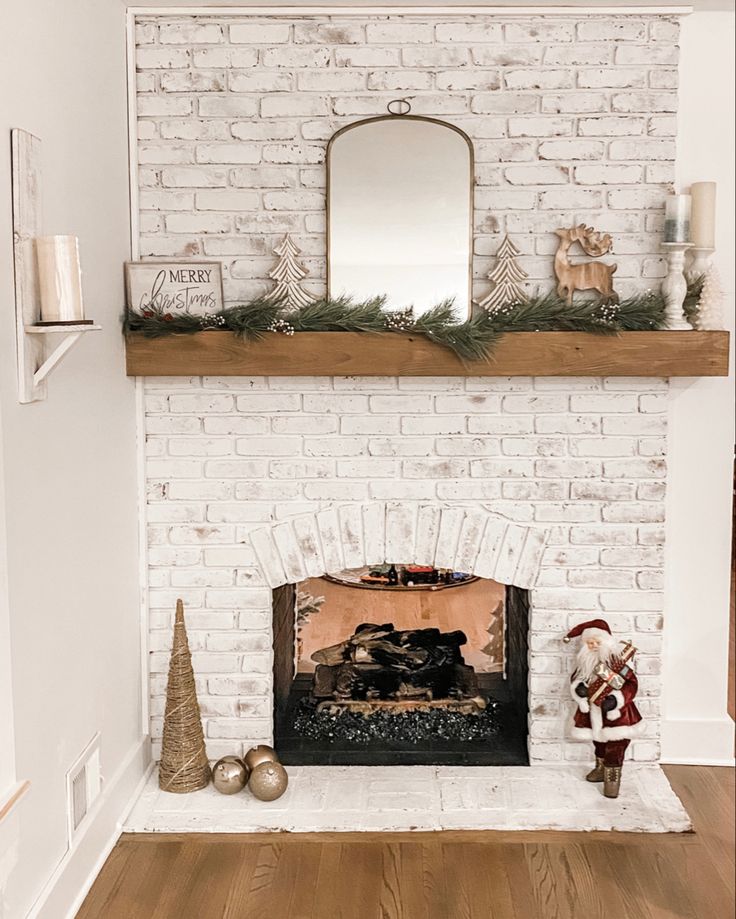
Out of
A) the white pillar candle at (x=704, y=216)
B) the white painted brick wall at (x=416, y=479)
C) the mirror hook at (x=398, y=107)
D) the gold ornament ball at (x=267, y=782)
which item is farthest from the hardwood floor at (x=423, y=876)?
the mirror hook at (x=398, y=107)

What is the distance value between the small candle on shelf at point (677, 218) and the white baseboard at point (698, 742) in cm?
153

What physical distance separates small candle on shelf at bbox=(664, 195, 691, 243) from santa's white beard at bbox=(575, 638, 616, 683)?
1.21 meters

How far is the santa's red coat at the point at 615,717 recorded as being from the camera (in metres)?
3.12

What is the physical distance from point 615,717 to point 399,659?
82cm

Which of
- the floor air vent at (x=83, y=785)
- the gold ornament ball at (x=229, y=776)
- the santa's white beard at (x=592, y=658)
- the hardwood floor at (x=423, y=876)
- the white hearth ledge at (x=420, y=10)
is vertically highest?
the white hearth ledge at (x=420, y=10)

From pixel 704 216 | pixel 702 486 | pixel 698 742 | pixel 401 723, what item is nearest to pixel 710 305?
pixel 704 216

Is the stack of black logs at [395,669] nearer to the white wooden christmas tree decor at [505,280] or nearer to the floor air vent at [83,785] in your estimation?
the floor air vent at [83,785]

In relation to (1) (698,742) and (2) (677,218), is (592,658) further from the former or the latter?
(2) (677,218)

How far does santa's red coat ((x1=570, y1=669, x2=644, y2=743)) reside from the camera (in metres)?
3.12

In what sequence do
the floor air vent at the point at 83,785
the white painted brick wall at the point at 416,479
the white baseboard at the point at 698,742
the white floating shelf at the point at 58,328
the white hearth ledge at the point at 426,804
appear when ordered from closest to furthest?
1. the white floating shelf at the point at 58,328
2. the floor air vent at the point at 83,785
3. the white hearth ledge at the point at 426,804
4. the white painted brick wall at the point at 416,479
5. the white baseboard at the point at 698,742

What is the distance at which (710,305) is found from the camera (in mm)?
3133

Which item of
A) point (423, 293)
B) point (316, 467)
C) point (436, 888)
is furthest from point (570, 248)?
point (436, 888)

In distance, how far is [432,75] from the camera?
3.15m

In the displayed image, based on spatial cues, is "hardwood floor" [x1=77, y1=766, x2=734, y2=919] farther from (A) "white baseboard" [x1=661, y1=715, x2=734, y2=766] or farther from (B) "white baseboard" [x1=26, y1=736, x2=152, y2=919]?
(A) "white baseboard" [x1=661, y1=715, x2=734, y2=766]
